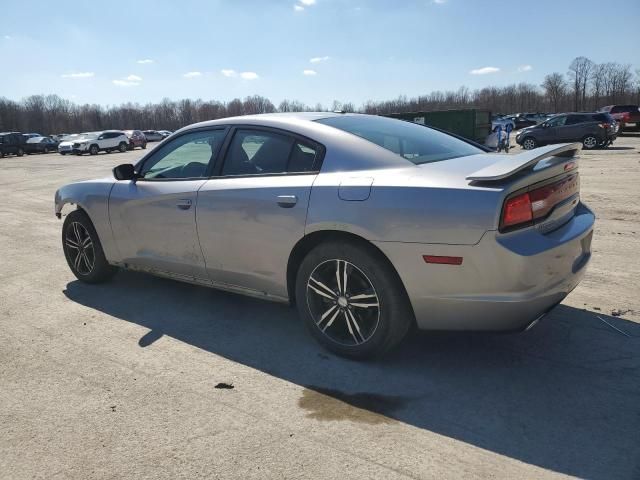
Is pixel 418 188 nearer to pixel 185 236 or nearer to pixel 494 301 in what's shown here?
pixel 494 301

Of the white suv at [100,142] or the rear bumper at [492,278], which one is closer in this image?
the rear bumper at [492,278]

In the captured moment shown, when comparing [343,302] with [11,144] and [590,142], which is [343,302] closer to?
[590,142]

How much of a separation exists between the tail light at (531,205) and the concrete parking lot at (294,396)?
0.95 meters

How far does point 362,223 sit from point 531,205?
3.07 feet

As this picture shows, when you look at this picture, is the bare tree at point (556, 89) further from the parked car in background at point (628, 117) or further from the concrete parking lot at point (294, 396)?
the concrete parking lot at point (294, 396)

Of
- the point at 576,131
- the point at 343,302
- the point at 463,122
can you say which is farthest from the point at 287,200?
the point at 576,131

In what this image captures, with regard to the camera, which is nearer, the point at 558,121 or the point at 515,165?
the point at 515,165

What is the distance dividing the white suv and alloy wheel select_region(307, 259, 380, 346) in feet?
127

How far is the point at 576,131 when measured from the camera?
22.9 metres

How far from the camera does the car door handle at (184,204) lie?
3.91 metres

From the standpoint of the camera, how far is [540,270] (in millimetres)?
2709

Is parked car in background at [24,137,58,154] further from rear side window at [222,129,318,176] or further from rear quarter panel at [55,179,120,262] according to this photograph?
rear side window at [222,129,318,176]

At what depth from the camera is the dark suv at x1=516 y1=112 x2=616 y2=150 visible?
21.8 m

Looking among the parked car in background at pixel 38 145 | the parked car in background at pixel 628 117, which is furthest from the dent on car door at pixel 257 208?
the parked car in background at pixel 38 145
